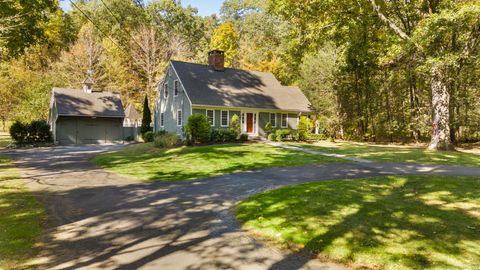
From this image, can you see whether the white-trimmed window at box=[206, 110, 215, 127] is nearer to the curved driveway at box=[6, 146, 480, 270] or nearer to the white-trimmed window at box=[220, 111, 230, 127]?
the white-trimmed window at box=[220, 111, 230, 127]

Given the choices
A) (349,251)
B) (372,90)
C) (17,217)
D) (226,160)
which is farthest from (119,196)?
(372,90)

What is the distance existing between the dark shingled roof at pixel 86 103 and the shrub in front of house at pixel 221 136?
1434cm

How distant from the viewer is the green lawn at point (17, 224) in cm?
534

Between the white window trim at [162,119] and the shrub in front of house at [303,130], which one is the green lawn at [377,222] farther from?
the white window trim at [162,119]

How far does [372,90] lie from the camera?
105ft

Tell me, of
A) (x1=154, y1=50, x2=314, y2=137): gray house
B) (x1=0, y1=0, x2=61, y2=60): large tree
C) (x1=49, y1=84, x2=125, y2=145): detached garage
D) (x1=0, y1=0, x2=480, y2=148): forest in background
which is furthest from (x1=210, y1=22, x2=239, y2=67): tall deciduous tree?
(x1=0, y1=0, x2=61, y2=60): large tree

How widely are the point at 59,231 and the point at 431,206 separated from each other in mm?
8357

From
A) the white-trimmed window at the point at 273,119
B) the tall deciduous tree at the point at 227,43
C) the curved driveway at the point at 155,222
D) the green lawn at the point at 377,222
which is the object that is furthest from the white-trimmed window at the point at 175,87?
the tall deciduous tree at the point at 227,43

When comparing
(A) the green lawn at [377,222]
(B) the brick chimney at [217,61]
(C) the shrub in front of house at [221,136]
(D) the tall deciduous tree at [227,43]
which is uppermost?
(D) the tall deciduous tree at [227,43]

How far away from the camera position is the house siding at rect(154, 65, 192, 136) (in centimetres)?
2848

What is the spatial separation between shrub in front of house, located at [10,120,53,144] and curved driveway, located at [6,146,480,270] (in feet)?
62.9

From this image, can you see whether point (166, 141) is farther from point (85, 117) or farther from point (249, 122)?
point (85, 117)

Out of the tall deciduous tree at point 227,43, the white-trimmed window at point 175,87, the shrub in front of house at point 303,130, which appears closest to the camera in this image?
the shrub in front of house at point 303,130

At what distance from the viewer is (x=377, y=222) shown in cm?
675
